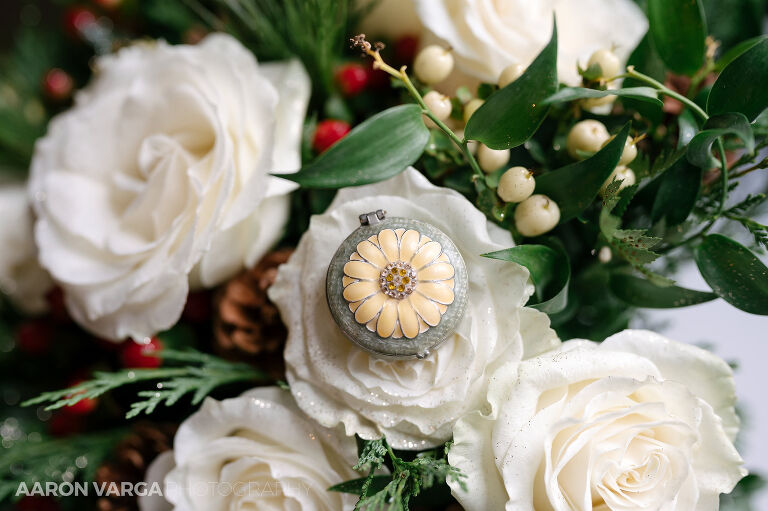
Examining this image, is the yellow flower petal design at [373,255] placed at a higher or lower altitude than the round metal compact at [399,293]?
higher

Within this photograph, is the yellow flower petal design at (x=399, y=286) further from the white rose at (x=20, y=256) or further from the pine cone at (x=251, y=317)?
the white rose at (x=20, y=256)

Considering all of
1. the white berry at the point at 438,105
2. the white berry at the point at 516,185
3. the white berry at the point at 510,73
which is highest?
the white berry at the point at 510,73

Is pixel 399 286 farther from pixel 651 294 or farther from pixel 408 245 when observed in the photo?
pixel 651 294

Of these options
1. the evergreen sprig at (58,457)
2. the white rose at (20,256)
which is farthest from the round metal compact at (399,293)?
the white rose at (20,256)

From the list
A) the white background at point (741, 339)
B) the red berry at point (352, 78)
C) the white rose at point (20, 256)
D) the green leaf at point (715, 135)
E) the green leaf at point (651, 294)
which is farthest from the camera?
the white background at point (741, 339)

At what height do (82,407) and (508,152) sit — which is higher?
(508,152)

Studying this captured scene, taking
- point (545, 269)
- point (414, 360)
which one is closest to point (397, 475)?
point (414, 360)
